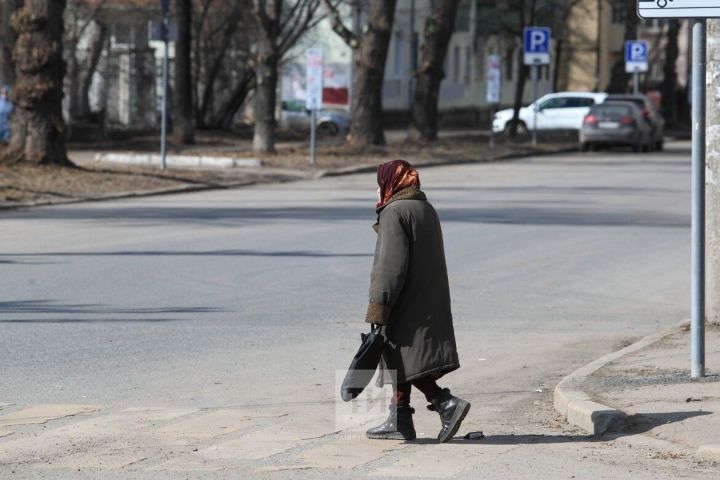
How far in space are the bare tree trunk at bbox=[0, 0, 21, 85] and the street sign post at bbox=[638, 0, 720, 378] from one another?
2533 cm

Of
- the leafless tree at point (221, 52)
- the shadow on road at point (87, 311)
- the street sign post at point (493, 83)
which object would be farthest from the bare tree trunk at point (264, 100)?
the shadow on road at point (87, 311)

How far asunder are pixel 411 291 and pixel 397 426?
0.67m

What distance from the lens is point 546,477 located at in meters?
6.69

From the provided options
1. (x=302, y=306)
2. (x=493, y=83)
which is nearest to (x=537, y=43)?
(x=493, y=83)

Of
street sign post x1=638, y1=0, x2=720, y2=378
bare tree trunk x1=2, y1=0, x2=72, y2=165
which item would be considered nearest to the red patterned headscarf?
street sign post x1=638, y1=0, x2=720, y2=378

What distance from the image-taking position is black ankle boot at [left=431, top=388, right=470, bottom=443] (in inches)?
291

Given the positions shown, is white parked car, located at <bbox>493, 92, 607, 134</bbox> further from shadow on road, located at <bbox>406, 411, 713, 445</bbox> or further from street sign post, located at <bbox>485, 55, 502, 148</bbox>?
shadow on road, located at <bbox>406, 411, 713, 445</bbox>

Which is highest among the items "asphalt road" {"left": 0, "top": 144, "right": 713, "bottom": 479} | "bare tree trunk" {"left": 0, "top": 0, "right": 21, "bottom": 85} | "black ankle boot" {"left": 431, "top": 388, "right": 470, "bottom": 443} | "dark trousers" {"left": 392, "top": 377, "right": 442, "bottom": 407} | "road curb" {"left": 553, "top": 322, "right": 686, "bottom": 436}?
"bare tree trunk" {"left": 0, "top": 0, "right": 21, "bottom": 85}

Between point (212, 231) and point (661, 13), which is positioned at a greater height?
point (661, 13)

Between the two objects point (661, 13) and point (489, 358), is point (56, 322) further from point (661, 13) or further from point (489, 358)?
point (661, 13)

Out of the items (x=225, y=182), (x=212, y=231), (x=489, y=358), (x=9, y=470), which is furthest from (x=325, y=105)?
(x=9, y=470)

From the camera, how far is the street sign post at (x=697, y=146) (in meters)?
8.65

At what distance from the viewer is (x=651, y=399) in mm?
8297

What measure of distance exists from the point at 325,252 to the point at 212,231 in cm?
254
